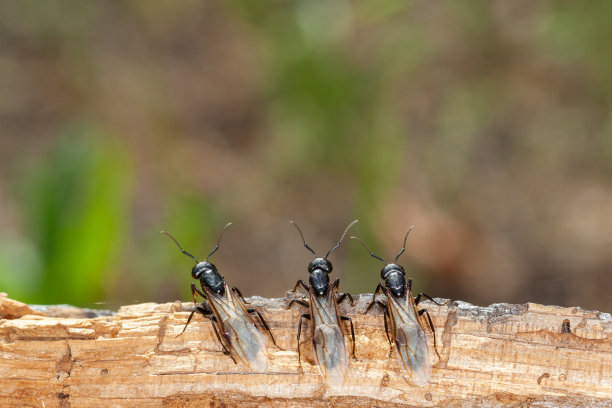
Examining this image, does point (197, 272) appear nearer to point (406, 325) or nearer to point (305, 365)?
point (305, 365)

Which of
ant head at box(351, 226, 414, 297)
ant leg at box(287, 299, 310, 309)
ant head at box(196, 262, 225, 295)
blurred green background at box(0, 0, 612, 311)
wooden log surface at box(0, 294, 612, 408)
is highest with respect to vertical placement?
blurred green background at box(0, 0, 612, 311)

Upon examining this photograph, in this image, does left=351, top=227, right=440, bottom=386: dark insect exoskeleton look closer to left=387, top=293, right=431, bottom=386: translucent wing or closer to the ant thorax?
left=387, top=293, right=431, bottom=386: translucent wing

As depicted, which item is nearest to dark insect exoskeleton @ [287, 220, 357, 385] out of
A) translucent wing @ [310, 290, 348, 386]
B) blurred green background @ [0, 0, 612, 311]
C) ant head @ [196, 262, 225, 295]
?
translucent wing @ [310, 290, 348, 386]

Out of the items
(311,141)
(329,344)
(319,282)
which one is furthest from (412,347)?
(311,141)

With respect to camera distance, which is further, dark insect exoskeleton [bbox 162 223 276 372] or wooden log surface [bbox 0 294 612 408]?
dark insect exoskeleton [bbox 162 223 276 372]

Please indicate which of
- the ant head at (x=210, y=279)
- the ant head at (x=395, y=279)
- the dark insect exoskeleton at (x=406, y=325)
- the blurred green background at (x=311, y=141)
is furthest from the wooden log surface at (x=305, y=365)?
the blurred green background at (x=311, y=141)

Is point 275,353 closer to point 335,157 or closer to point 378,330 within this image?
point 378,330

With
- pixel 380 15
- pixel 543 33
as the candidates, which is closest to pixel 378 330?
pixel 380 15
